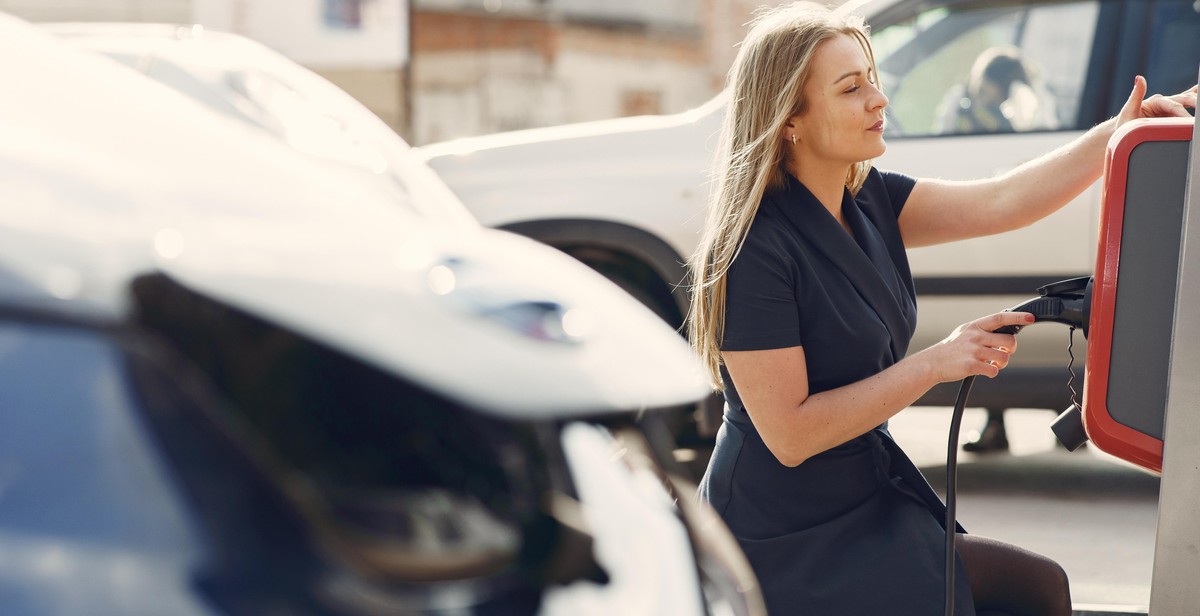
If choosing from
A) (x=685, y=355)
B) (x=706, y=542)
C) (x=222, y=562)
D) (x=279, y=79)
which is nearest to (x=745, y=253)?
(x=685, y=355)

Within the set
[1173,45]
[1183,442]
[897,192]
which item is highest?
[1173,45]

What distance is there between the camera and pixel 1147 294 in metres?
1.83

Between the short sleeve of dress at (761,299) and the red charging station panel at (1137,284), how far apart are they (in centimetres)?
49

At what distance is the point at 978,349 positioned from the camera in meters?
2.02

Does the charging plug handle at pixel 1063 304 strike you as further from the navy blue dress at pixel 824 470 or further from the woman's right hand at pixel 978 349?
the navy blue dress at pixel 824 470

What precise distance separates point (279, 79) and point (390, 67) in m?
11.7

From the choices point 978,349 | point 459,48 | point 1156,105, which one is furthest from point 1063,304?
point 459,48

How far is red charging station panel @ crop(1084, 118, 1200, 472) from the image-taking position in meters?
1.81

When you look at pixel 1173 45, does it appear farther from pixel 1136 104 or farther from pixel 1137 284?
pixel 1137 284

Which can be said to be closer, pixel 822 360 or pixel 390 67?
pixel 822 360

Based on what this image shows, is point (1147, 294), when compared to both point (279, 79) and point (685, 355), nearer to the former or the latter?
point (685, 355)

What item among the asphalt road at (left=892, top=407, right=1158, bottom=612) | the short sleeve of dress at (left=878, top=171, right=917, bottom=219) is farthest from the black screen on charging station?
the asphalt road at (left=892, top=407, right=1158, bottom=612)

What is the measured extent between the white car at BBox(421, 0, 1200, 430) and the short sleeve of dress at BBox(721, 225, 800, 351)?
2272mm

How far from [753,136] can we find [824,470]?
1.89 feet
